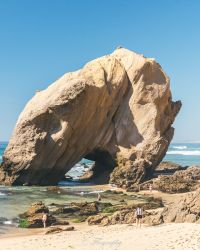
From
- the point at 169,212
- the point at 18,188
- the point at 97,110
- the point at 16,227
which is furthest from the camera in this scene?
the point at 97,110

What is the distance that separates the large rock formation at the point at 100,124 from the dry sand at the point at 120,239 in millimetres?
23316

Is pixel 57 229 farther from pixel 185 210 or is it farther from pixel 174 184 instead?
pixel 174 184

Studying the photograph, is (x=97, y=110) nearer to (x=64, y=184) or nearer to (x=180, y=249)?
(x=64, y=184)

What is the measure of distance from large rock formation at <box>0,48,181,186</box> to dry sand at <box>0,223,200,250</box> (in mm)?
23316

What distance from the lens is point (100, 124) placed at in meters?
50.3

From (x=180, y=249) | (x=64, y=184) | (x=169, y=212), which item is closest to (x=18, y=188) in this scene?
(x=64, y=184)

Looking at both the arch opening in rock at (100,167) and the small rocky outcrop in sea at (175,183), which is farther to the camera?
the arch opening in rock at (100,167)

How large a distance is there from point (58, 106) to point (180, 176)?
14.7 m

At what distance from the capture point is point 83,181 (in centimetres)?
5416

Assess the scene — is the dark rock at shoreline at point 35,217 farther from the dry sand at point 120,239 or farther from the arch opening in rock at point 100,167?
the arch opening in rock at point 100,167

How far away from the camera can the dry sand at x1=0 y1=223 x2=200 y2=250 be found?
19.4 m

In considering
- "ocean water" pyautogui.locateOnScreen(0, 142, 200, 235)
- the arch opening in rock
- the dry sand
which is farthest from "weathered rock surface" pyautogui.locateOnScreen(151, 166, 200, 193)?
the dry sand

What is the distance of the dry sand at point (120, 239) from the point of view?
63.8 feet

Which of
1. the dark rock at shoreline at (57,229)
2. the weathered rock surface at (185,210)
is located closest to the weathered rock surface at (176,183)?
the weathered rock surface at (185,210)
